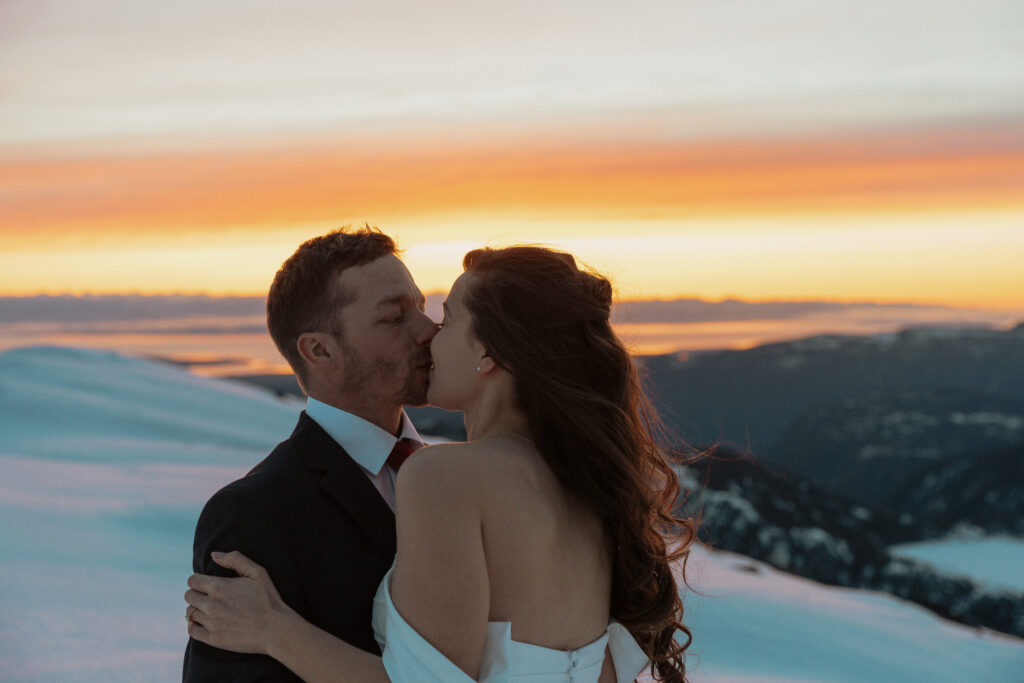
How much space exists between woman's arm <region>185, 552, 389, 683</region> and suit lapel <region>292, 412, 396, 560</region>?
28cm

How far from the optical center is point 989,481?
27.8 meters

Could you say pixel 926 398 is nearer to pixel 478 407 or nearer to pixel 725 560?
pixel 725 560

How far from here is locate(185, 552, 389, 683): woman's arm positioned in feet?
7.29

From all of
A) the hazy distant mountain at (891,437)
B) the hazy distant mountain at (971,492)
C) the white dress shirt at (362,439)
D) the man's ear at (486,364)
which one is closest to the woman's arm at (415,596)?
the man's ear at (486,364)

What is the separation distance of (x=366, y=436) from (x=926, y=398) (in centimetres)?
3682

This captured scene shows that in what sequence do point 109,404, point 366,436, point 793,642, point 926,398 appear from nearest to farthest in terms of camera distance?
1. point 366,436
2. point 793,642
3. point 109,404
4. point 926,398

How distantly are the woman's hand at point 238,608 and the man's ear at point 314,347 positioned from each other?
634 mm

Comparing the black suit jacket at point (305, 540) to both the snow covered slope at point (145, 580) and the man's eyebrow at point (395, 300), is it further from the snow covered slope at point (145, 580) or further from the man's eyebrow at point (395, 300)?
the snow covered slope at point (145, 580)

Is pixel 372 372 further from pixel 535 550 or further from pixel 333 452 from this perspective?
pixel 535 550

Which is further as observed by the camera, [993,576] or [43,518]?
[993,576]

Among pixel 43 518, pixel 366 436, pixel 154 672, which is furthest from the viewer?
pixel 43 518

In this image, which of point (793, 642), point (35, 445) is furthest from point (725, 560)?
point (35, 445)

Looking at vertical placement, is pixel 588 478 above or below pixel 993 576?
above

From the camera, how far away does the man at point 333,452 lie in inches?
93.3
